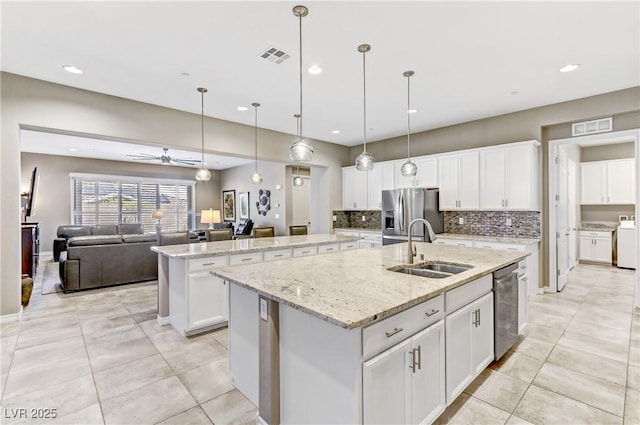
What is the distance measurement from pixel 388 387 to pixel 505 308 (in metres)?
1.68

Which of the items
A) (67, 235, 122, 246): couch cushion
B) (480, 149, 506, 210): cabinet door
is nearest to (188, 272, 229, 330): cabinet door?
(67, 235, 122, 246): couch cushion

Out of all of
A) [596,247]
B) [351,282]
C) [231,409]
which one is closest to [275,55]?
[351,282]

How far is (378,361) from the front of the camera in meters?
1.41

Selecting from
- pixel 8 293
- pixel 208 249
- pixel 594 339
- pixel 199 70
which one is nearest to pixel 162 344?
pixel 208 249

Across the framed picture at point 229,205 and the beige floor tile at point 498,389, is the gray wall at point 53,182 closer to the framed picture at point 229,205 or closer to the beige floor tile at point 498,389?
the framed picture at point 229,205

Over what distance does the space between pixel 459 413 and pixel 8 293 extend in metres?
4.74

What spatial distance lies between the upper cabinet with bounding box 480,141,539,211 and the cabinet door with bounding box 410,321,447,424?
3.61 metres

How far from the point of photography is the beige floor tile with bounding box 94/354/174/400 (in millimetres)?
2299

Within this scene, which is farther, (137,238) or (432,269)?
(137,238)

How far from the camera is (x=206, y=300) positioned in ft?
10.8

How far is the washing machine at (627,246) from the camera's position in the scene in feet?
20.0

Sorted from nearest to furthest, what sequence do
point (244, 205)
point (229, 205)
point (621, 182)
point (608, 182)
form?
point (621, 182), point (608, 182), point (244, 205), point (229, 205)

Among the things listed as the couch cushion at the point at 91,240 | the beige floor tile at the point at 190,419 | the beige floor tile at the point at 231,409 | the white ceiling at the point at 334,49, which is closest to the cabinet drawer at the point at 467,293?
the beige floor tile at the point at 231,409

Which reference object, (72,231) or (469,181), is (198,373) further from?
(72,231)
